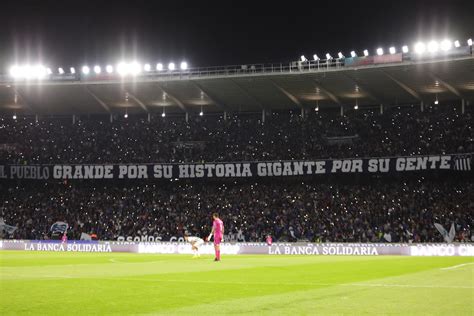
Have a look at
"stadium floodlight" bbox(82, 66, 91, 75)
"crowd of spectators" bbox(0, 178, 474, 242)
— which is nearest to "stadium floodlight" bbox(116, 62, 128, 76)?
"stadium floodlight" bbox(82, 66, 91, 75)

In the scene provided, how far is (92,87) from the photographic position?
176 ft

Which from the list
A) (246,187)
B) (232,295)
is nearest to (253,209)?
(246,187)

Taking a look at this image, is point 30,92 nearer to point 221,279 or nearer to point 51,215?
point 51,215

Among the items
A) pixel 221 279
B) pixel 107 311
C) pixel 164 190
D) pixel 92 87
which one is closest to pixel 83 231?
pixel 164 190

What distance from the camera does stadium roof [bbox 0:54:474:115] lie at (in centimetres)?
4622

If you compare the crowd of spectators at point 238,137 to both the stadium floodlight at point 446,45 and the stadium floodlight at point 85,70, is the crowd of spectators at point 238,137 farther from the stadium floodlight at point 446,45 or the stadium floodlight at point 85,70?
the stadium floodlight at point 85,70

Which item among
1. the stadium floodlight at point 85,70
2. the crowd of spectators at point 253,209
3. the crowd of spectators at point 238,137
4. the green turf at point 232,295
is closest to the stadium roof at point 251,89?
the stadium floodlight at point 85,70

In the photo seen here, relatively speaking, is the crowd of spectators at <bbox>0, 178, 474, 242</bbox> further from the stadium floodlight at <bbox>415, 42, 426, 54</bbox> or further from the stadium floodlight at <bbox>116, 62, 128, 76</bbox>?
the stadium floodlight at <bbox>116, 62, 128, 76</bbox>

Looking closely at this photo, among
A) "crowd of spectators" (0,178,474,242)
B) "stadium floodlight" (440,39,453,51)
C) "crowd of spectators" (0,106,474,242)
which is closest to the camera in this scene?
"crowd of spectators" (0,178,474,242)

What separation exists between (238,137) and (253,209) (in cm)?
1020

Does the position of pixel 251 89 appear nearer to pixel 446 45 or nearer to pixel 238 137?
pixel 238 137

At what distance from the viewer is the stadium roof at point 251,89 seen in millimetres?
46219

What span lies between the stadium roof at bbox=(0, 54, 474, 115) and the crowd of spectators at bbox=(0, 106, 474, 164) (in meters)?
1.22

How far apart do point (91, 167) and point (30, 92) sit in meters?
9.05
